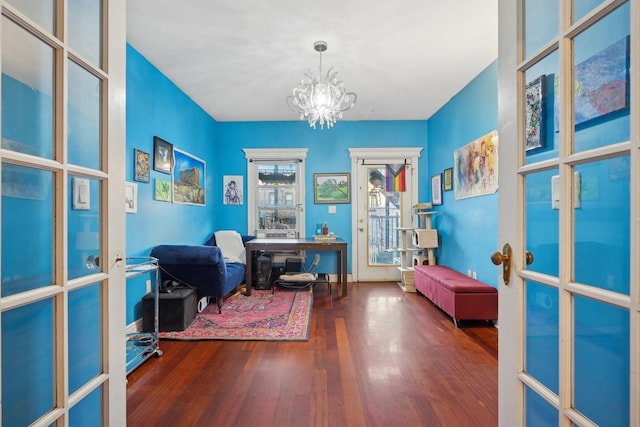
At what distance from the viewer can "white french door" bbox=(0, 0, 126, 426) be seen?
646 millimetres

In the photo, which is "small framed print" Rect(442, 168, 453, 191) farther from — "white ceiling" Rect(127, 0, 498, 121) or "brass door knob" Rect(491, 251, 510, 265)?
"brass door knob" Rect(491, 251, 510, 265)

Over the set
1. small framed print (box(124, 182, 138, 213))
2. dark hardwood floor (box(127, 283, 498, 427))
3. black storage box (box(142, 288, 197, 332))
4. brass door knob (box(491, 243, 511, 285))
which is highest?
small framed print (box(124, 182, 138, 213))

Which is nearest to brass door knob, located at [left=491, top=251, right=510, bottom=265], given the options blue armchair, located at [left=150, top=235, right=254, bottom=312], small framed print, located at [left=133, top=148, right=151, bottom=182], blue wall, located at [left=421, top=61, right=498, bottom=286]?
blue wall, located at [left=421, top=61, right=498, bottom=286]

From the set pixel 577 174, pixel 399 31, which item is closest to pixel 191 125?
pixel 399 31

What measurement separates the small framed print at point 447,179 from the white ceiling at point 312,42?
1.02 meters

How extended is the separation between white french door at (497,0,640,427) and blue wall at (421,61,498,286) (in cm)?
232

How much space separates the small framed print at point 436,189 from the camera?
441 cm

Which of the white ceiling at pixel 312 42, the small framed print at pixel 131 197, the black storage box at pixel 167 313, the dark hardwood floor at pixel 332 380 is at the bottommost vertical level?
the dark hardwood floor at pixel 332 380

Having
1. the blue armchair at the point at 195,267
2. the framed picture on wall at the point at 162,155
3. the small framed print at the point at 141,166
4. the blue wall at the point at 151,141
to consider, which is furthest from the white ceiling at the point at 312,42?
the blue armchair at the point at 195,267

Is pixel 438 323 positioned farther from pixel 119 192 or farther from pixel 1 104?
pixel 1 104

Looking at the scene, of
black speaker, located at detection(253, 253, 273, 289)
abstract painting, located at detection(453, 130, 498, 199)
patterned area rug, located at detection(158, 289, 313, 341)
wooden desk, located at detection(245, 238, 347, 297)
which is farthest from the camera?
black speaker, located at detection(253, 253, 273, 289)

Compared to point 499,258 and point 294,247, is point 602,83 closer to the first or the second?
point 499,258

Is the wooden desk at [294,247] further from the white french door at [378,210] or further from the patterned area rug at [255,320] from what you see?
the white french door at [378,210]

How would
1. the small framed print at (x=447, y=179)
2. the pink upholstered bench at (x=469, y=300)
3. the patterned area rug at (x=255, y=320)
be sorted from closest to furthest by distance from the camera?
1. the patterned area rug at (x=255, y=320)
2. the pink upholstered bench at (x=469, y=300)
3. the small framed print at (x=447, y=179)
